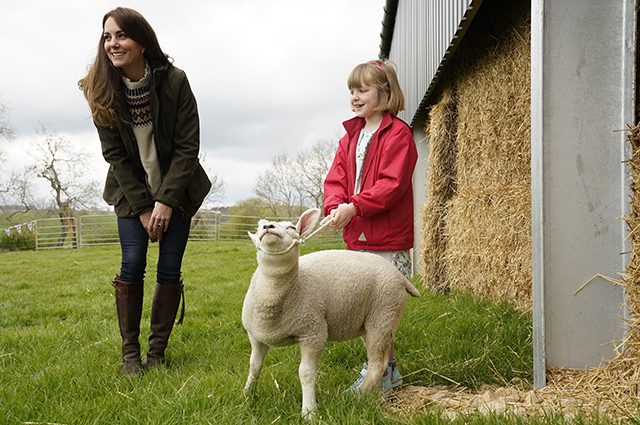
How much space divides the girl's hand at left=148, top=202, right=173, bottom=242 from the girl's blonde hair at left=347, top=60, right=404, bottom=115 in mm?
1475

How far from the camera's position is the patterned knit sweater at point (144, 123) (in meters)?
3.11

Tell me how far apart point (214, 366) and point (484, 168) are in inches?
135

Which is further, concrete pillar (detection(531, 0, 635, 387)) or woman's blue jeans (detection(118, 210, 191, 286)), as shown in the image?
woman's blue jeans (detection(118, 210, 191, 286))

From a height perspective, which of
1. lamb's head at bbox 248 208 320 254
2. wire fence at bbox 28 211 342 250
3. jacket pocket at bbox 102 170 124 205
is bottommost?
wire fence at bbox 28 211 342 250

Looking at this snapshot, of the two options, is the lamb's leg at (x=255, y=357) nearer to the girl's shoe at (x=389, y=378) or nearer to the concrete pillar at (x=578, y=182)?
the girl's shoe at (x=389, y=378)

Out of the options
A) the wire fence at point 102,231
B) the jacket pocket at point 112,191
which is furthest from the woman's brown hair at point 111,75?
the wire fence at point 102,231

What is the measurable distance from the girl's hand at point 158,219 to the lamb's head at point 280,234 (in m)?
1.13

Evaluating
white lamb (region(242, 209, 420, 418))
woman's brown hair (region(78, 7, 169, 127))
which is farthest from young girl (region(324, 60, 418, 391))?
woman's brown hair (region(78, 7, 169, 127))

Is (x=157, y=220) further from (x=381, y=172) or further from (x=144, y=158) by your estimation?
(x=381, y=172)

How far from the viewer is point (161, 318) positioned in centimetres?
331

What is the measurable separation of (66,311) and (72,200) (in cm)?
2638

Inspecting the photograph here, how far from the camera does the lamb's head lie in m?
2.07

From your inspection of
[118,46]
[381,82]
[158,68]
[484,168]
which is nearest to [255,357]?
[381,82]

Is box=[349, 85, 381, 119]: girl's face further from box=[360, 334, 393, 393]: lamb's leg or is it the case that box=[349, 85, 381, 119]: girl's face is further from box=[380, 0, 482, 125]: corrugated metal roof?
box=[360, 334, 393, 393]: lamb's leg
